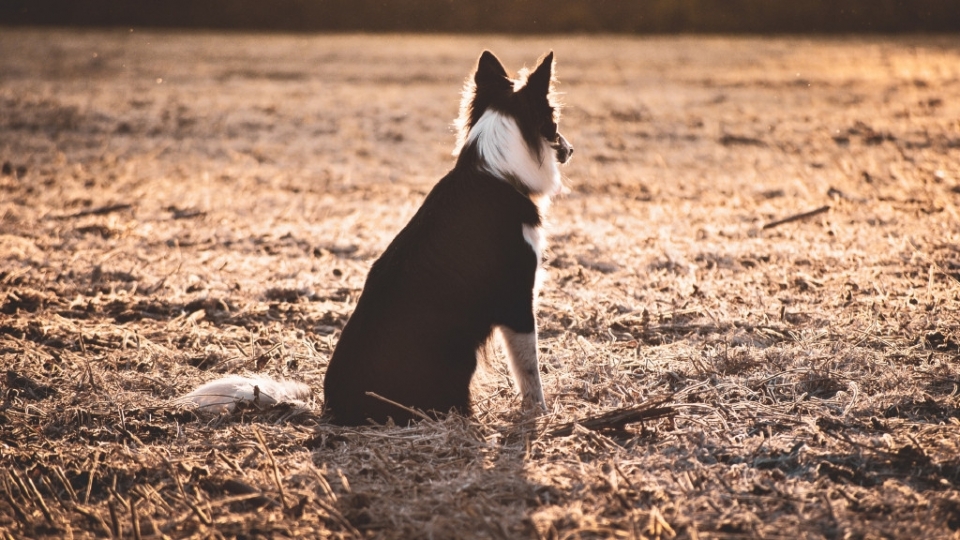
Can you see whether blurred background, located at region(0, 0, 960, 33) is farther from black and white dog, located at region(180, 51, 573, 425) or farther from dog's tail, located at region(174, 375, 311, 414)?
dog's tail, located at region(174, 375, 311, 414)

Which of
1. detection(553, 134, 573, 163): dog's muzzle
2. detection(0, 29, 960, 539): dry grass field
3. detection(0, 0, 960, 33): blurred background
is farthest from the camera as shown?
detection(0, 0, 960, 33): blurred background

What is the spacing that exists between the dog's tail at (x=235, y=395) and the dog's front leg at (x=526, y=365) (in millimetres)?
1140

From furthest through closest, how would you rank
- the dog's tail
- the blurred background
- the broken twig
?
the blurred background < the broken twig < the dog's tail

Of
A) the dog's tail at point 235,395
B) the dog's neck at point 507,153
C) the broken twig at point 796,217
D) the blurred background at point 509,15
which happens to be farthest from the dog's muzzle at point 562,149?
the blurred background at point 509,15

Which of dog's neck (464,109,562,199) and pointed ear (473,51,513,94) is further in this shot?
pointed ear (473,51,513,94)

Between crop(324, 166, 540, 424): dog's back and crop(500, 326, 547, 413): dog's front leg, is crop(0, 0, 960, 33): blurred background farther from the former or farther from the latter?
crop(500, 326, 547, 413): dog's front leg

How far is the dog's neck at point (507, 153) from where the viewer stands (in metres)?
4.45

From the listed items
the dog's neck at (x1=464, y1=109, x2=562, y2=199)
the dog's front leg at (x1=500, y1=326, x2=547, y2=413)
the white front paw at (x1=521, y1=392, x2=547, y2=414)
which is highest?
the dog's neck at (x1=464, y1=109, x2=562, y2=199)

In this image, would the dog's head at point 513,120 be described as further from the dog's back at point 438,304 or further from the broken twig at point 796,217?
the broken twig at point 796,217

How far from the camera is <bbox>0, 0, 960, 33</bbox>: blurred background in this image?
1218 inches

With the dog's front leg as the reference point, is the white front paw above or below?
below

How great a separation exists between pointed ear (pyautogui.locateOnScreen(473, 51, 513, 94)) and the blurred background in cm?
2801

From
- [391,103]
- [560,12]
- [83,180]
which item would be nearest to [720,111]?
[391,103]

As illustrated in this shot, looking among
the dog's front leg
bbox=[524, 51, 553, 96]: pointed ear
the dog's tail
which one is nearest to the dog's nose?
bbox=[524, 51, 553, 96]: pointed ear
